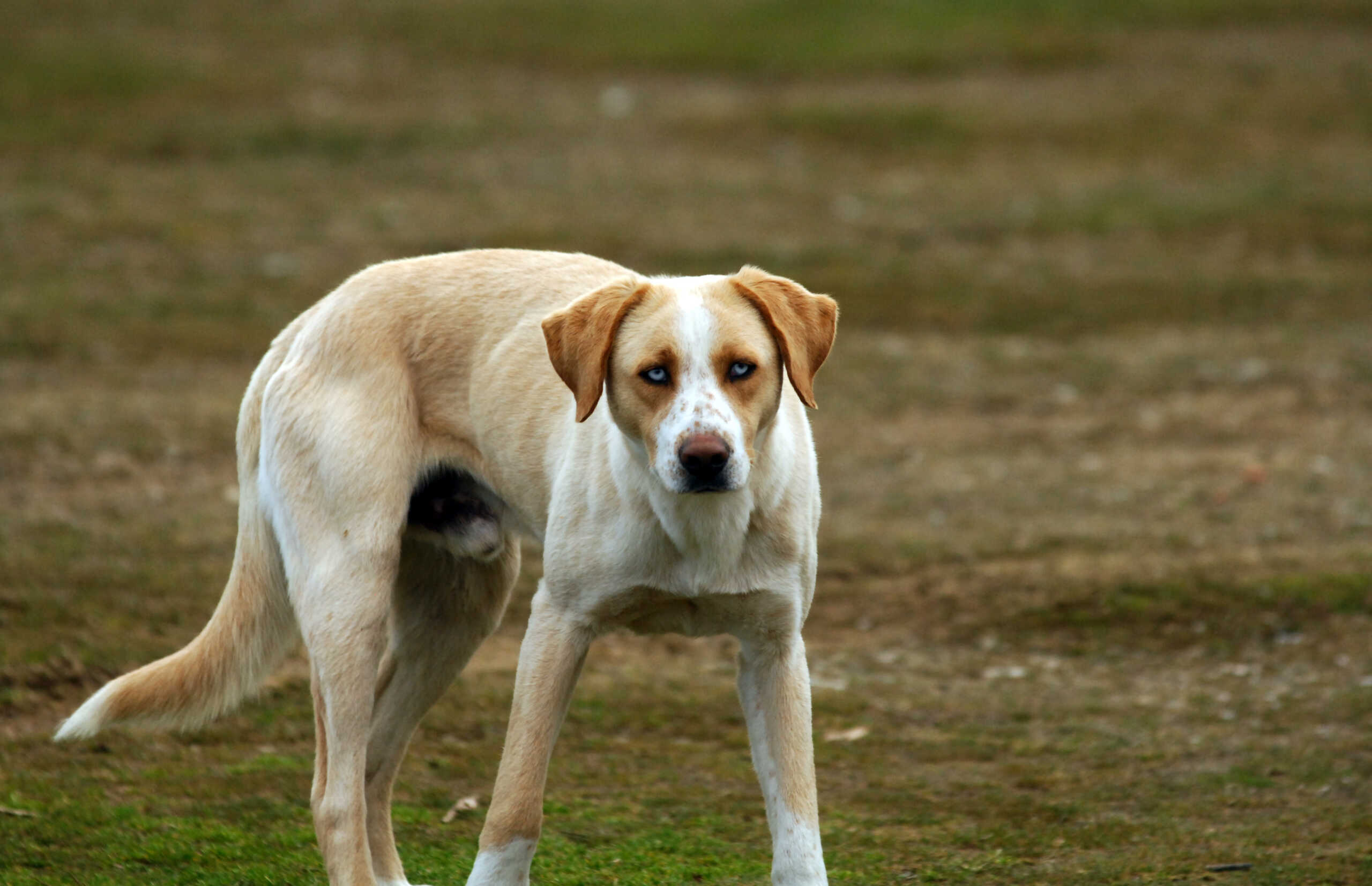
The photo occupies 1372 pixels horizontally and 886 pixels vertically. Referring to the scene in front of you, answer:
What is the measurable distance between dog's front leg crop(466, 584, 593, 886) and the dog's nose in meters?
0.68

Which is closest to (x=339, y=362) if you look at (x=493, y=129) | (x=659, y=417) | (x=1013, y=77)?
(x=659, y=417)

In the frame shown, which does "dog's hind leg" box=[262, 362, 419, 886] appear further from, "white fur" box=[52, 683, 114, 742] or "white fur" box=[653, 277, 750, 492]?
"white fur" box=[653, 277, 750, 492]

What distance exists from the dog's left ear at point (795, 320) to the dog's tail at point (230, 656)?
173cm

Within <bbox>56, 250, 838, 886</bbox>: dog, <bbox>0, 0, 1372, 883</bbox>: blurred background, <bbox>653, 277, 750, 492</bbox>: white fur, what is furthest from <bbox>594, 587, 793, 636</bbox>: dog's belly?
<bbox>0, 0, 1372, 883</bbox>: blurred background

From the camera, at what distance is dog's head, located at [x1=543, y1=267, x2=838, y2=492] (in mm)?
3840

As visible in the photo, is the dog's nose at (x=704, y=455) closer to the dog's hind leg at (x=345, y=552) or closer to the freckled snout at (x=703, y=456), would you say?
the freckled snout at (x=703, y=456)

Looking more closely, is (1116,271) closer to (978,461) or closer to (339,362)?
(978,461)

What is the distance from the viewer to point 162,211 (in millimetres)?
14469

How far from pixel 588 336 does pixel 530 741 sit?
3.40 ft

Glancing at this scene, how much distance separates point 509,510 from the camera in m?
4.84

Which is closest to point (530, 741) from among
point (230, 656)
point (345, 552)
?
point (345, 552)

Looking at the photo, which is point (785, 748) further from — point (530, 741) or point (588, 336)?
point (588, 336)

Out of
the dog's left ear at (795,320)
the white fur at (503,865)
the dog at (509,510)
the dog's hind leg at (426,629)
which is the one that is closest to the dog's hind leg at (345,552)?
the dog at (509,510)

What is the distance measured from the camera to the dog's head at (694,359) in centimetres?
384
